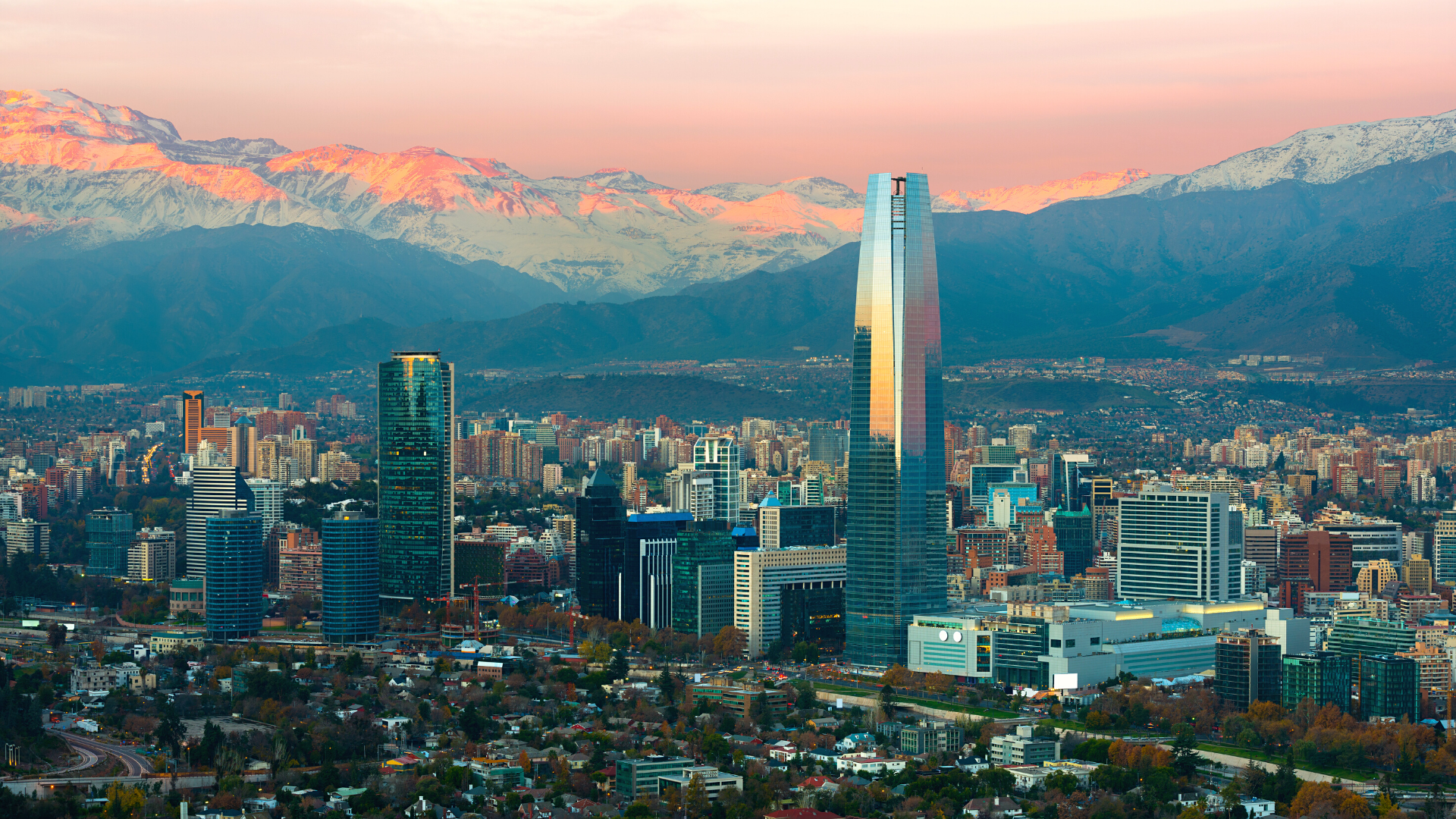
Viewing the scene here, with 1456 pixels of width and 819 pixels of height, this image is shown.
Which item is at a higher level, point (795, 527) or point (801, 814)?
point (795, 527)

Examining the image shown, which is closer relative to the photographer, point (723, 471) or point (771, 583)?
point (771, 583)

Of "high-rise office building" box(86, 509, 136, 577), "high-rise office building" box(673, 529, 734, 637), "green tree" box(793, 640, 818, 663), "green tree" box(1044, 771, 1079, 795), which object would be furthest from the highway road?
"high-rise office building" box(86, 509, 136, 577)

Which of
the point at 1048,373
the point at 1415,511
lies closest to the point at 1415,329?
the point at 1048,373

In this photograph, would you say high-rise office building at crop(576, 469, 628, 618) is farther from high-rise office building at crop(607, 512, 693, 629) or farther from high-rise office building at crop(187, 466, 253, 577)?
high-rise office building at crop(187, 466, 253, 577)

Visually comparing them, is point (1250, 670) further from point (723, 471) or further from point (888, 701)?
point (723, 471)

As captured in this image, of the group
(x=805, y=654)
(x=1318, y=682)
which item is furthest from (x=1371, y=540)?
(x=1318, y=682)

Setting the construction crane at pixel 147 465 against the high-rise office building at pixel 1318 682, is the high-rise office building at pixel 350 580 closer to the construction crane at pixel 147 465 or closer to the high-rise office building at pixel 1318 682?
→ the high-rise office building at pixel 1318 682
